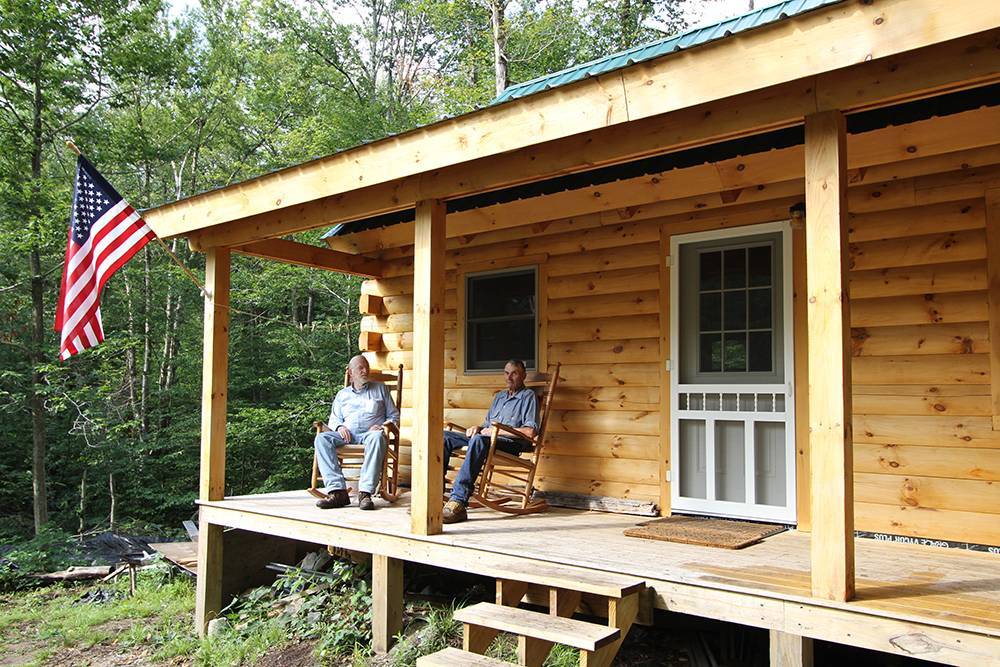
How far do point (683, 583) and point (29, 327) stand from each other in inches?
393

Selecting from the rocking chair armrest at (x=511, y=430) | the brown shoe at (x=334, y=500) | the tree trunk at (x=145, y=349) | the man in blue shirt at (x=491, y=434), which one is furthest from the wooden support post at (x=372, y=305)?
the tree trunk at (x=145, y=349)

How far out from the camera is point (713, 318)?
461 centimetres

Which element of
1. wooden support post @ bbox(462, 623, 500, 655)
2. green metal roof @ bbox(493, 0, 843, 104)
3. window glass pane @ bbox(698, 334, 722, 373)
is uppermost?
green metal roof @ bbox(493, 0, 843, 104)

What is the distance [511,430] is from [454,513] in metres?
0.61

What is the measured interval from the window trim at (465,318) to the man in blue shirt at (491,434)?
205 mm

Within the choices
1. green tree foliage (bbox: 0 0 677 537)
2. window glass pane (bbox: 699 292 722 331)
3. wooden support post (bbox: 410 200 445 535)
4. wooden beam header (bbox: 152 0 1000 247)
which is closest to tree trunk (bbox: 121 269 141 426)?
green tree foliage (bbox: 0 0 677 537)

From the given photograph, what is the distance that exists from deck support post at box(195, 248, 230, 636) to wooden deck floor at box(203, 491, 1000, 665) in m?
0.55

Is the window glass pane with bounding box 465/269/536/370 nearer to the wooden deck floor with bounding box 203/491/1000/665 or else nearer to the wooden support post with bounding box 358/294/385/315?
the wooden support post with bounding box 358/294/385/315

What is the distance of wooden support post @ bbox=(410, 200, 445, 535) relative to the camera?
394 cm

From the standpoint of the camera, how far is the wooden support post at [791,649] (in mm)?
2693

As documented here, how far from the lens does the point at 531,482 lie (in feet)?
15.7

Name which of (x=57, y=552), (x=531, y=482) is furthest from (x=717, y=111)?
(x=57, y=552)

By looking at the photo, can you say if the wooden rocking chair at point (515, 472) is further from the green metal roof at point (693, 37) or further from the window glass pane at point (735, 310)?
the green metal roof at point (693, 37)

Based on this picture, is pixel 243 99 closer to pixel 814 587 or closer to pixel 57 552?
pixel 57 552
